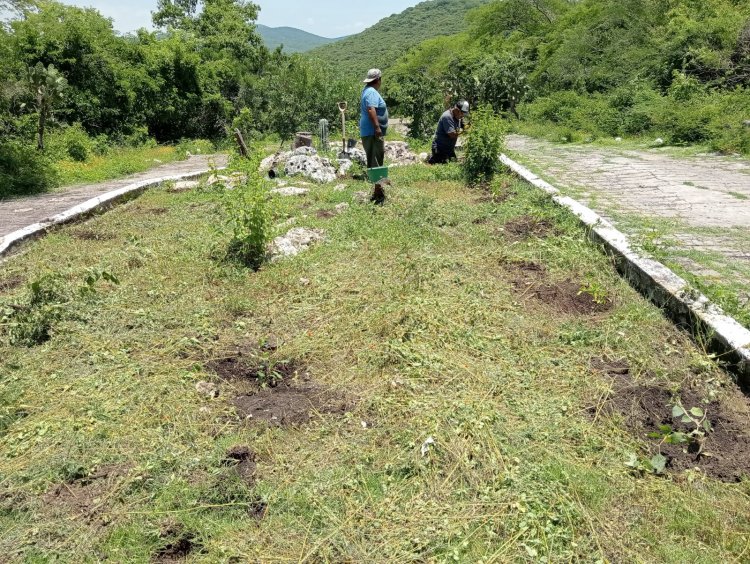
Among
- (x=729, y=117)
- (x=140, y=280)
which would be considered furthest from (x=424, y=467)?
(x=729, y=117)

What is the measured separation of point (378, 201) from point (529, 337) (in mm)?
4031

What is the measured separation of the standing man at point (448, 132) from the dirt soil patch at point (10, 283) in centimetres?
684

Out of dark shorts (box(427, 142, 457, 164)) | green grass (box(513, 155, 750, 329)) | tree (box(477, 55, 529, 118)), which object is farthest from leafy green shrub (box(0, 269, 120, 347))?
tree (box(477, 55, 529, 118))

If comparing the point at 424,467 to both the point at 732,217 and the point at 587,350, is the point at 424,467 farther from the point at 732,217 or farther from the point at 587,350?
the point at 732,217

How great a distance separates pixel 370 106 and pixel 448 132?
2.16 meters

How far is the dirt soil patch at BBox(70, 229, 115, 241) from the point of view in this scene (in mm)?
6680

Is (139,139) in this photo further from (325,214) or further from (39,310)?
(39,310)

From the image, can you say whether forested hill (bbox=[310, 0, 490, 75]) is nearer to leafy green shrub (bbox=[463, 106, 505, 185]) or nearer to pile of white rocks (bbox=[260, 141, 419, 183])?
pile of white rocks (bbox=[260, 141, 419, 183])

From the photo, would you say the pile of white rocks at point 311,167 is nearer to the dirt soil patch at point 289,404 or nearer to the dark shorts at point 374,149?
the dark shorts at point 374,149

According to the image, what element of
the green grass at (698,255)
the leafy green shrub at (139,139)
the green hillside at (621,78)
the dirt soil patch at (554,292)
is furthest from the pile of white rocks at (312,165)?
the leafy green shrub at (139,139)

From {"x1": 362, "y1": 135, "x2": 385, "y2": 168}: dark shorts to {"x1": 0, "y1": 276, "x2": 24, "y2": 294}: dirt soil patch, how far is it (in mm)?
5055

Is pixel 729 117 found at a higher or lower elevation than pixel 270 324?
higher

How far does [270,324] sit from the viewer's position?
4.34 meters

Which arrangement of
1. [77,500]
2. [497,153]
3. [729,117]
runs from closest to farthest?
[77,500], [497,153], [729,117]
